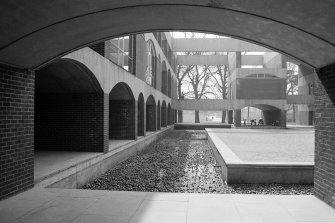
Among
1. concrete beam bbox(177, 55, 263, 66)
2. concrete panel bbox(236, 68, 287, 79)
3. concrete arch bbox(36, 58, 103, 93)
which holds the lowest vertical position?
concrete arch bbox(36, 58, 103, 93)

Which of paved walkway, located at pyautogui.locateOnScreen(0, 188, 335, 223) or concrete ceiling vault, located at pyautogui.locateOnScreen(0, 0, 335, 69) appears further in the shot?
paved walkway, located at pyautogui.locateOnScreen(0, 188, 335, 223)

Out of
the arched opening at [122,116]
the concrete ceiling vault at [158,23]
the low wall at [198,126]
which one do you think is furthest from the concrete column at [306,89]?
the concrete ceiling vault at [158,23]

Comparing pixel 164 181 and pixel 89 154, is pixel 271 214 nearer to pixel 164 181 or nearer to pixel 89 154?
pixel 164 181

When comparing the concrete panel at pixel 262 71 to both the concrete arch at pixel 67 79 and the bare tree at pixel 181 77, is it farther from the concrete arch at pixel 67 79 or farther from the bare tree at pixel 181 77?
the concrete arch at pixel 67 79

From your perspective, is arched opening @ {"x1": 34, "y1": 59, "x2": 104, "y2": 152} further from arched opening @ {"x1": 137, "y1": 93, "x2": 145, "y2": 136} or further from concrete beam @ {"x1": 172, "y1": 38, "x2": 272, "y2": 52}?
concrete beam @ {"x1": 172, "y1": 38, "x2": 272, "y2": 52}

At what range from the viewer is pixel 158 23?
18.9 ft

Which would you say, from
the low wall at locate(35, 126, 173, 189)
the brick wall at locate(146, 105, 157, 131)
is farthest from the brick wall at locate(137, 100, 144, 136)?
the brick wall at locate(146, 105, 157, 131)

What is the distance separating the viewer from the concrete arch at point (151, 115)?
78.5 ft

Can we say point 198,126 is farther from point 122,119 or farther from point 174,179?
point 174,179

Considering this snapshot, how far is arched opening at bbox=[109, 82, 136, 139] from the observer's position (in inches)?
641

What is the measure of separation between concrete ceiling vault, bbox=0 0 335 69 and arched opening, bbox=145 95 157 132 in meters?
17.8

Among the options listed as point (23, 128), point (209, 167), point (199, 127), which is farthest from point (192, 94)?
point (23, 128)

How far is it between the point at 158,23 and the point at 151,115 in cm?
1868

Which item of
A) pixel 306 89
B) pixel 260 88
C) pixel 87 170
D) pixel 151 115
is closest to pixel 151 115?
pixel 151 115
